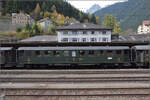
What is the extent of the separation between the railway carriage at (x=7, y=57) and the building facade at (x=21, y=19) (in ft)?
15.0

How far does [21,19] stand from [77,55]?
7.00m

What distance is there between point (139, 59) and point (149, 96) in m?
7.32

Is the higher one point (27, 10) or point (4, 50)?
point (27, 10)

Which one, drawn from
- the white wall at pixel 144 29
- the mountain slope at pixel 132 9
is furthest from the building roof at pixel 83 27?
the mountain slope at pixel 132 9

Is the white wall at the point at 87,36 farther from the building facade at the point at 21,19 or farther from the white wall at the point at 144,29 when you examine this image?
the building facade at the point at 21,19

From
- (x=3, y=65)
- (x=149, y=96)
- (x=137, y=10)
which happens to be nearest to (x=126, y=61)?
(x=137, y=10)

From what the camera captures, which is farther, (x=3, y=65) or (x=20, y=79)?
(x=3, y=65)

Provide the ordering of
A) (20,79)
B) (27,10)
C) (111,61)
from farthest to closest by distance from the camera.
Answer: (111,61) < (27,10) < (20,79)

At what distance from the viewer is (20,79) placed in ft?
29.7

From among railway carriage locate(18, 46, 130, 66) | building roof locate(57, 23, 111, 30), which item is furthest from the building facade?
building roof locate(57, 23, 111, 30)

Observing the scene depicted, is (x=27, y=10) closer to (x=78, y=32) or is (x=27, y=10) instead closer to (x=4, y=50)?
(x=4, y=50)

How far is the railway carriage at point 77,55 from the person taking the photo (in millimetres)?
13430

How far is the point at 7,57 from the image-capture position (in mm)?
13609

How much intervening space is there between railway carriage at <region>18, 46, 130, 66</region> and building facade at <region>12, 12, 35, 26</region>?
3.62 metres
